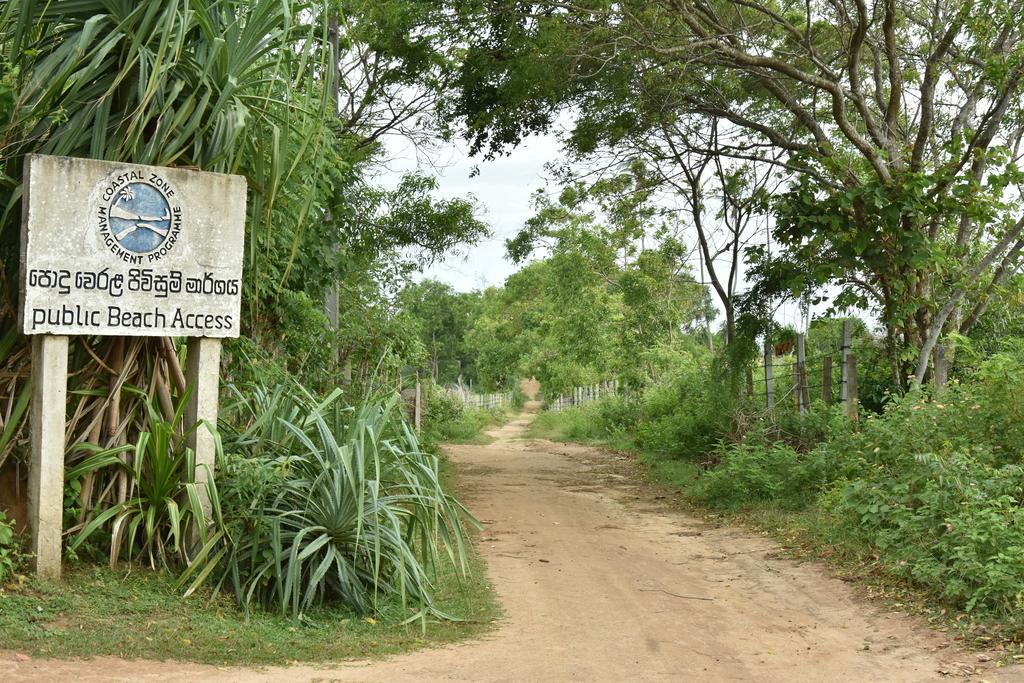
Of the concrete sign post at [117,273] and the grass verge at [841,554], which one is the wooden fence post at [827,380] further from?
the concrete sign post at [117,273]

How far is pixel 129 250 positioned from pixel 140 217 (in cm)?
21

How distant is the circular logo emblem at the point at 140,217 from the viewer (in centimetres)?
622

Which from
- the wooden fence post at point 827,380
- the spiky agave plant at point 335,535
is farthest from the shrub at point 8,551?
the wooden fence post at point 827,380

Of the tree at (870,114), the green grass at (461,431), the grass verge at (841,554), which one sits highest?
the tree at (870,114)

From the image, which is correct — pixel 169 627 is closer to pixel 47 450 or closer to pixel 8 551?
pixel 8 551

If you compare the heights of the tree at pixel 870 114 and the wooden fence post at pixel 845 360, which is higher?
the tree at pixel 870 114

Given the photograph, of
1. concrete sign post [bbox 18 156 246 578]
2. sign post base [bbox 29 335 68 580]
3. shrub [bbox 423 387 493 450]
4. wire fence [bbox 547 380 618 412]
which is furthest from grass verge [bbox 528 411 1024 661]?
wire fence [bbox 547 380 618 412]

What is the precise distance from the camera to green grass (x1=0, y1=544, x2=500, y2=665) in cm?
516

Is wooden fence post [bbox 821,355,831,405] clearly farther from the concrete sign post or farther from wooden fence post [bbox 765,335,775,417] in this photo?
the concrete sign post

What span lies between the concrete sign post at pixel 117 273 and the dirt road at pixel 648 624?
5.26ft

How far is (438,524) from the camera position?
6504 millimetres

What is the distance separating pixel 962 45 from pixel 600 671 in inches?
396

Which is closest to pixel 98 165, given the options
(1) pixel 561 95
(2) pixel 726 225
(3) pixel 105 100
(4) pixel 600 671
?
(3) pixel 105 100

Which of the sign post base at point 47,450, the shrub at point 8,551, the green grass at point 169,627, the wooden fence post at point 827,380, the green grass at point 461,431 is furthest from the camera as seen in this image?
the green grass at point 461,431
